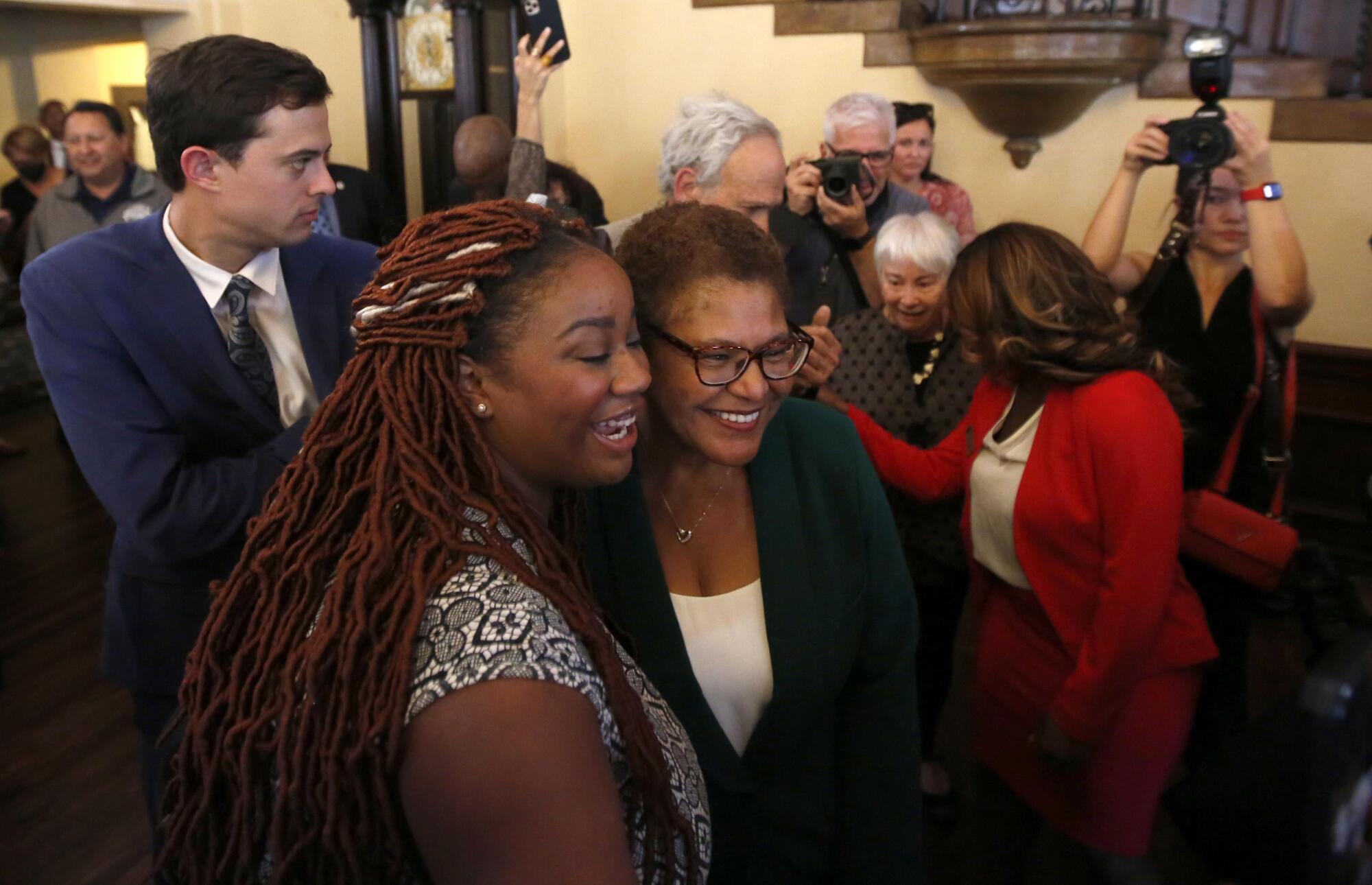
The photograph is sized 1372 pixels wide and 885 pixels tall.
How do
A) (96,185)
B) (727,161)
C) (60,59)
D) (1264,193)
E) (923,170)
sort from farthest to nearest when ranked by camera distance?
(60,59) < (96,185) < (923,170) < (1264,193) < (727,161)

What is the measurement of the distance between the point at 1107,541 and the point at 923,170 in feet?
7.58

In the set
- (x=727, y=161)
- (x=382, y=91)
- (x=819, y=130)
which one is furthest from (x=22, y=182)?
(x=727, y=161)

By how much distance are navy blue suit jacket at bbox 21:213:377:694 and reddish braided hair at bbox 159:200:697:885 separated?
48cm

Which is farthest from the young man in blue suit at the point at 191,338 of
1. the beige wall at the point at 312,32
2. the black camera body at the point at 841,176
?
the beige wall at the point at 312,32

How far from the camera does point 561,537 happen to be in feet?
3.74

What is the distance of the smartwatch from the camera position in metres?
2.13

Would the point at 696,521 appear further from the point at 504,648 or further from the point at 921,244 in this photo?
the point at 921,244

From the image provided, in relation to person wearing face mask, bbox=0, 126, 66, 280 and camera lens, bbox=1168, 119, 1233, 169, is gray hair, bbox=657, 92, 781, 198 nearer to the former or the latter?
camera lens, bbox=1168, 119, 1233, 169

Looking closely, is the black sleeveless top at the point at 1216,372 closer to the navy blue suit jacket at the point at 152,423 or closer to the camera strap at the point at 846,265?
the camera strap at the point at 846,265

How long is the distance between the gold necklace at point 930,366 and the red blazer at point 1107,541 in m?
0.50

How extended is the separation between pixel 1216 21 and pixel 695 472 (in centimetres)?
348

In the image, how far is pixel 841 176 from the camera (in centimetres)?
252

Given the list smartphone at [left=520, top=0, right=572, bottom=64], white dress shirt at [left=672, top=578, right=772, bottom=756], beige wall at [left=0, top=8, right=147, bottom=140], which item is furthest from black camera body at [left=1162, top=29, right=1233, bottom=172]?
beige wall at [left=0, top=8, right=147, bottom=140]

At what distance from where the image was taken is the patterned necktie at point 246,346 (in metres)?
1.48
